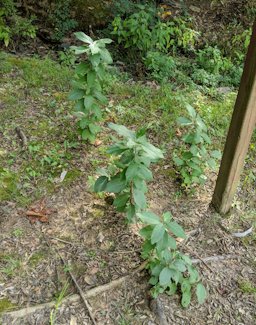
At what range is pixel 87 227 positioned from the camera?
3055 mm

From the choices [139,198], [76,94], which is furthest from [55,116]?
[139,198]

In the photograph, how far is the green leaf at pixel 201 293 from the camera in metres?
2.51

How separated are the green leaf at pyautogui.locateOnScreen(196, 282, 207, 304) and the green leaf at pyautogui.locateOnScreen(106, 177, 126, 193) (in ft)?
2.73

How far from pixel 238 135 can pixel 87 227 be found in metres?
1.37

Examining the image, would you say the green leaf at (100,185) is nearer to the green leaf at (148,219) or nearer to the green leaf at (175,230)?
the green leaf at (148,219)

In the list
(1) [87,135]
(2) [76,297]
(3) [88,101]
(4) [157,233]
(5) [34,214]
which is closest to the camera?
(4) [157,233]

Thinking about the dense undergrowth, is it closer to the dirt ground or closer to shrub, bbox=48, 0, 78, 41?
the dirt ground

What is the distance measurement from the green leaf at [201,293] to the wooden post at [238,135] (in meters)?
0.92

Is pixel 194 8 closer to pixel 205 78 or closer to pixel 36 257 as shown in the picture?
pixel 205 78

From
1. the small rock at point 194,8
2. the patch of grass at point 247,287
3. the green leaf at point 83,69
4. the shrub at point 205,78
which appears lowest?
the patch of grass at point 247,287

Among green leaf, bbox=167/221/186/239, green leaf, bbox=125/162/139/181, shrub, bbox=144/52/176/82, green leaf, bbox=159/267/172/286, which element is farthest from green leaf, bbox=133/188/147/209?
shrub, bbox=144/52/176/82

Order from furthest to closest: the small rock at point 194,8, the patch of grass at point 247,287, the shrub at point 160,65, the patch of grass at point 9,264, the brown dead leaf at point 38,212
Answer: the small rock at point 194,8 < the shrub at point 160,65 < the brown dead leaf at point 38,212 < the patch of grass at point 247,287 < the patch of grass at point 9,264

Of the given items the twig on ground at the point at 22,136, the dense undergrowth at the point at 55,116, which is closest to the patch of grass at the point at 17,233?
the dense undergrowth at the point at 55,116

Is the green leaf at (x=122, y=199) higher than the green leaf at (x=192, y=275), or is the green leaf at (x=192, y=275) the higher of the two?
the green leaf at (x=122, y=199)
